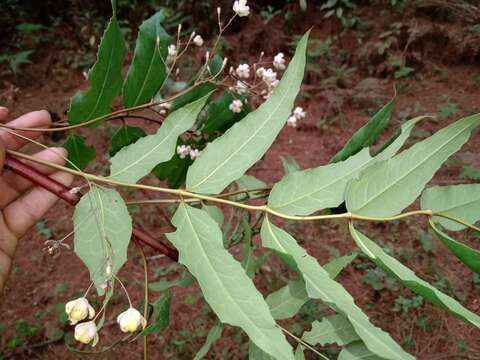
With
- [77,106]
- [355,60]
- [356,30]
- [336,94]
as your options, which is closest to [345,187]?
[77,106]

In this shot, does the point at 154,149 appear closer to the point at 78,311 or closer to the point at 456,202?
the point at 78,311

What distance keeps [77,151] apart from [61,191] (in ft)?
0.99

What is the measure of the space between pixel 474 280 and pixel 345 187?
2390 mm

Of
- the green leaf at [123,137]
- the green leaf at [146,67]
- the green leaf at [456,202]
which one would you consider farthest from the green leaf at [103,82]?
the green leaf at [456,202]

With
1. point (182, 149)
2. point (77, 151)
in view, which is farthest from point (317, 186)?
point (77, 151)

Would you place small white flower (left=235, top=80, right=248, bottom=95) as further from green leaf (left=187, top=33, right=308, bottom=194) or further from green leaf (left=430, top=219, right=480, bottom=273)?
green leaf (left=430, top=219, right=480, bottom=273)

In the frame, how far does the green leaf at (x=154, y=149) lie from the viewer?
768mm

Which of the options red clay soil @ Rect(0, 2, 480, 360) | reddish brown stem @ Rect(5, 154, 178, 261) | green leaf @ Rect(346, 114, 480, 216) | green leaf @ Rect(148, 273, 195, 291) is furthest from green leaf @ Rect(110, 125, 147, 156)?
red clay soil @ Rect(0, 2, 480, 360)

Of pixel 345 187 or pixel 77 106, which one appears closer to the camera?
pixel 345 187

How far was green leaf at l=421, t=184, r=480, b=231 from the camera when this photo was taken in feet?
2.23

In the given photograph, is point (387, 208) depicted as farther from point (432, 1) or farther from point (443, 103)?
point (432, 1)

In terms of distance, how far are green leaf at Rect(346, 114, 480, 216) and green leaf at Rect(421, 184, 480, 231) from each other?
5 centimetres

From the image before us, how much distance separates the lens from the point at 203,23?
487 cm

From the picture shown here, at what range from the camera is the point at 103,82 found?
85 centimetres
